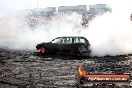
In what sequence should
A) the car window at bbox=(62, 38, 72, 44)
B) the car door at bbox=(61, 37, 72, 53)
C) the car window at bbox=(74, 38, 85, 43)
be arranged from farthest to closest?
the car window at bbox=(62, 38, 72, 44) → the car window at bbox=(74, 38, 85, 43) → the car door at bbox=(61, 37, 72, 53)

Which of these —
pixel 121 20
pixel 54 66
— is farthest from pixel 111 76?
pixel 121 20

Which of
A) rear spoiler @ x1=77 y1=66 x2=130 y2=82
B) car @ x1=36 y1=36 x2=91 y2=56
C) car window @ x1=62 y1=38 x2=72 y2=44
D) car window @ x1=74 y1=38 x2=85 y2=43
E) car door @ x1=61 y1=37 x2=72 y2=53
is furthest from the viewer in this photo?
car window @ x1=62 y1=38 x2=72 y2=44

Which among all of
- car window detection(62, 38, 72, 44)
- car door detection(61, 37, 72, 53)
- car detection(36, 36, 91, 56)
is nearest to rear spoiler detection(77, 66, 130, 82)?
car detection(36, 36, 91, 56)

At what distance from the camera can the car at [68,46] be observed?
65.8 feet

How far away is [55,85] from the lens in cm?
1071

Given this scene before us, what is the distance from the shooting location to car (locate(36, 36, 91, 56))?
20.0 metres

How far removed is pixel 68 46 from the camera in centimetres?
2033

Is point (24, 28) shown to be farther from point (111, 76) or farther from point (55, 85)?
point (111, 76)

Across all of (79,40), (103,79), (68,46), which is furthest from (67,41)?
(103,79)

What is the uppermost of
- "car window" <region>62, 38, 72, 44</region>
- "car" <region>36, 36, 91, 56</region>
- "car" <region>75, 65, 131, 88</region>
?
"car" <region>75, 65, 131, 88</region>

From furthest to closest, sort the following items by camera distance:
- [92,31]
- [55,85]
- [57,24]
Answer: [57,24] < [92,31] < [55,85]

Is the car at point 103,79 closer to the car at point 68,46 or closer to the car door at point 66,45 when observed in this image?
the car at point 68,46

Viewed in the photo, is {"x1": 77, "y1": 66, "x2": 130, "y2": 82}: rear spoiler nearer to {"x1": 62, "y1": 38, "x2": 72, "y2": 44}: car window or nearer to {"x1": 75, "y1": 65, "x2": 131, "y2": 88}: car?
{"x1": 75, "y1": 65, "x2": 131, "y2": 88}: car

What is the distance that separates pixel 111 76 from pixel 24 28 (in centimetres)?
3885
